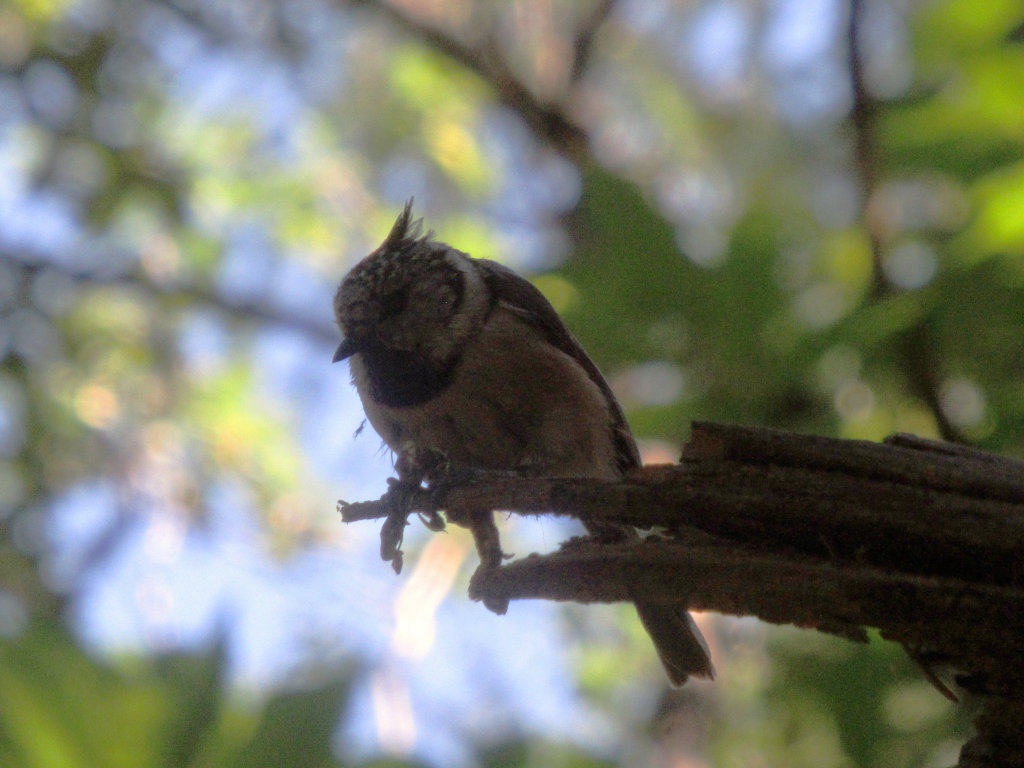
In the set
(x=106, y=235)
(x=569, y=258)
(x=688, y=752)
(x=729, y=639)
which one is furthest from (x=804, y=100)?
(x=106, y=235)

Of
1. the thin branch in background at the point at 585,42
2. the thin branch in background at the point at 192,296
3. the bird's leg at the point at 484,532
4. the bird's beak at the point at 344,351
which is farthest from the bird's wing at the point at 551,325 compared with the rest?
the thin branch in background at the point at 585,42

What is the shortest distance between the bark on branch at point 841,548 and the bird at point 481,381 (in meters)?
1.02

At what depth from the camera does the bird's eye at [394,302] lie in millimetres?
3553

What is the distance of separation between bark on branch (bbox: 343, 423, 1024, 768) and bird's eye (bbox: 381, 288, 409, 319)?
1700 mm

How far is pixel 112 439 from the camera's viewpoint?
641 centimetres

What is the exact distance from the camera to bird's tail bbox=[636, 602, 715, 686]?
3154 mm

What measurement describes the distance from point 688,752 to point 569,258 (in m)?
2.65

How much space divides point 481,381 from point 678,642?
108 centimetres

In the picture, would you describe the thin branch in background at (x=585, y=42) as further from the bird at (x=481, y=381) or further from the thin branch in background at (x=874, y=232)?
the bird at (x=481, y=381)

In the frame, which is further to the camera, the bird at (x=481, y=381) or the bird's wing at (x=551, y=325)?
the bird's wing at (x=551, y=325)

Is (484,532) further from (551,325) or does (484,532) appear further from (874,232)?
(874,232)

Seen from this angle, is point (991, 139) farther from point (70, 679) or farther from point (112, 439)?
point (112, 439)

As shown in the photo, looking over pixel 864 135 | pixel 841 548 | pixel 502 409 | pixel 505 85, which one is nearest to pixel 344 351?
pixel 502 409

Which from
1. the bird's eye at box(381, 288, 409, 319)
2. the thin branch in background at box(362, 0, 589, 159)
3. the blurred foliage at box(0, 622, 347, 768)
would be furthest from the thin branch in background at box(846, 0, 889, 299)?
the blurred foliage at box(0, 622, 347, 768)
